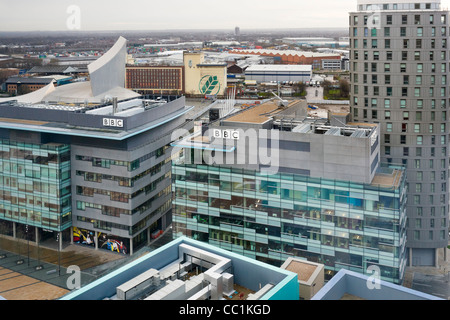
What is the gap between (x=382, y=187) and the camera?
3628 centimetres

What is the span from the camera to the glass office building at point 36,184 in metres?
50.2

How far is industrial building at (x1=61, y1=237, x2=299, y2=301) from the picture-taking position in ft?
65.8

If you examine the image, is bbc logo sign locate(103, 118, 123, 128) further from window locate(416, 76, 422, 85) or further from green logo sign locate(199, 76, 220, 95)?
green logo sign locate(199, 76, 220, 95)

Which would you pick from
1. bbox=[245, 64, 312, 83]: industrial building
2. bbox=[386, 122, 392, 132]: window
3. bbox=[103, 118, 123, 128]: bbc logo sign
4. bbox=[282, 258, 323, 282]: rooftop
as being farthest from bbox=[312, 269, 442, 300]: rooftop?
bbox=[245, 64, 312, 83]: industrial building

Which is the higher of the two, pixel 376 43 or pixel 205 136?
pixel 376 43

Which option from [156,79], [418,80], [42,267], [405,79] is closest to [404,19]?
[405,79]

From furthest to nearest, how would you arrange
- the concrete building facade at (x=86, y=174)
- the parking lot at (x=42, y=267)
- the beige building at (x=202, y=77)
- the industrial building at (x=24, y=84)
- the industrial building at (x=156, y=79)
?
the industrial building at (x=156, y=79), the beige building at (x=202, y=77), the industrial building at (x=24, y=84), the concrete building facade at (x=86, y=174), the parking lot at (x=42, y=267)

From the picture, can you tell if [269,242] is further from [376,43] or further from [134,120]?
[376,43]

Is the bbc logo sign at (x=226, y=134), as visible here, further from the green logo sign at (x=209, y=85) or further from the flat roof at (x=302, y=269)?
the green logo sign at (x=209, y=85)

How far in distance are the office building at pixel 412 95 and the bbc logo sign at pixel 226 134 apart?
16.2 metres

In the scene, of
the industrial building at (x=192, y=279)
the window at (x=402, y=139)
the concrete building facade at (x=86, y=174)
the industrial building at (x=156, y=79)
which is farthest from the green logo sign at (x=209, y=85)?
the industrial building at (x=192, y=279)

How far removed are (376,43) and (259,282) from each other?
3347 centimetres
